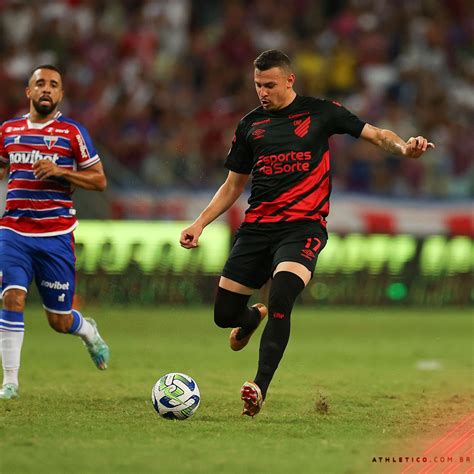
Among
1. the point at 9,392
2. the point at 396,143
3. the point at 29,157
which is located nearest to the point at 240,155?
the point at 396,143

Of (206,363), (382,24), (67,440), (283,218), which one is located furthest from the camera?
(382,24)

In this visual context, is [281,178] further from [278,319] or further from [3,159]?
[3,159]

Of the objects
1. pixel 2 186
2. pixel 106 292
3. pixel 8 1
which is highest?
pixel 8 1

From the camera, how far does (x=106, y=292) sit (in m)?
19.5

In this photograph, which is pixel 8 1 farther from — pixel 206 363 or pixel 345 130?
pixel 345 130

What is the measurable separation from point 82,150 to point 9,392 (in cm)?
205

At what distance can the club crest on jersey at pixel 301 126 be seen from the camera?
8.98 meters

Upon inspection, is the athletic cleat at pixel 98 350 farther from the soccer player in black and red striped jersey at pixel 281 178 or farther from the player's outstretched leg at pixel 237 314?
the soccer player in black and red striped jersey at pixel 281 178

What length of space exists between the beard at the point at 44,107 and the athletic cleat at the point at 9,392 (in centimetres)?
222

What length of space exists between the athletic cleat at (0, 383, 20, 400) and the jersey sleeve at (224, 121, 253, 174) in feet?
7.98

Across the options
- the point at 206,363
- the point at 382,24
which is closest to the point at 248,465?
the point at 206,363

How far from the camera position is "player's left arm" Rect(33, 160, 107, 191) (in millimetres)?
9383

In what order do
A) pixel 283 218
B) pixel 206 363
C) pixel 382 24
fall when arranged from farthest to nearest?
pixel 382 24
pixel 206 363
pixel 283 218

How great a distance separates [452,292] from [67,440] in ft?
45.5
